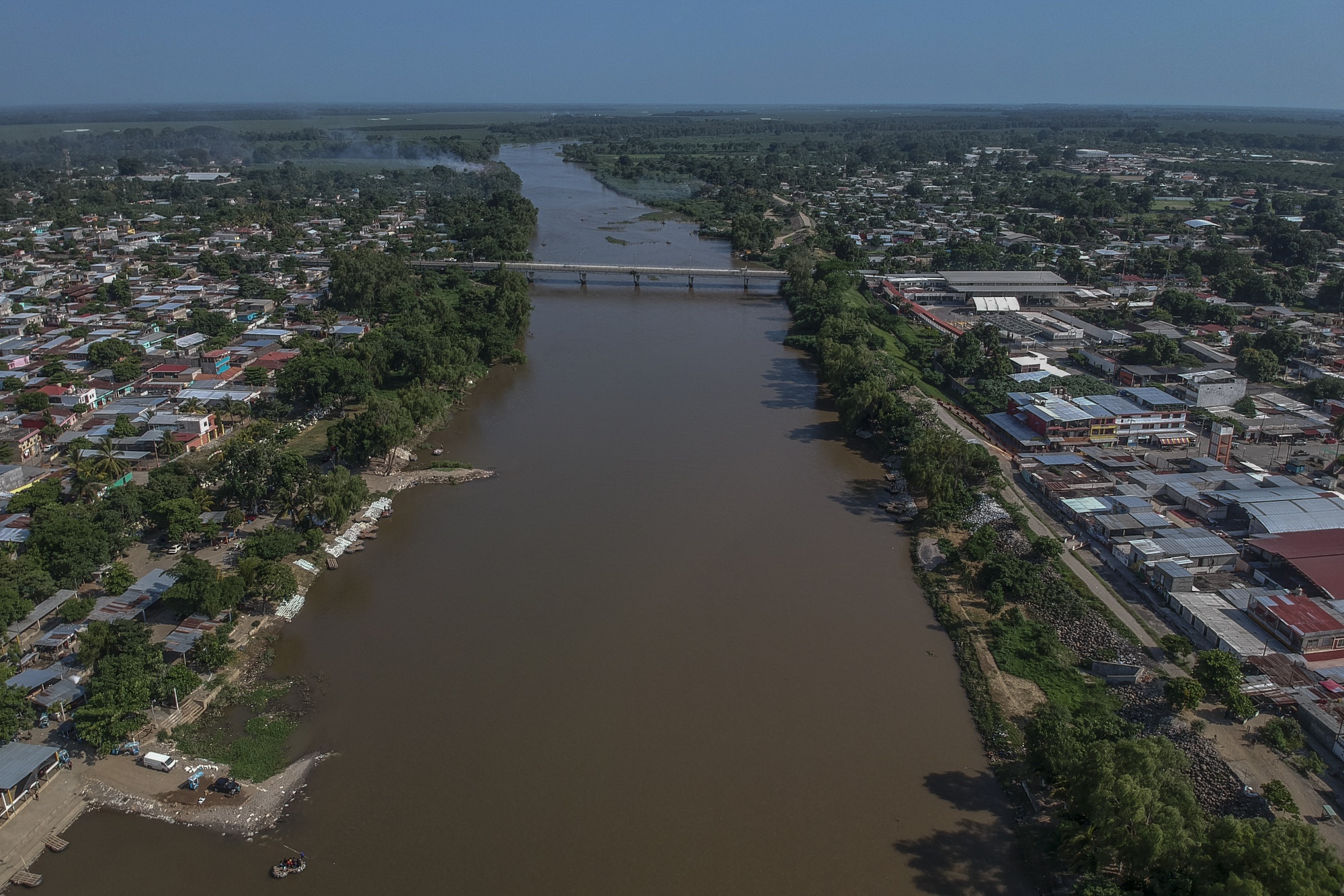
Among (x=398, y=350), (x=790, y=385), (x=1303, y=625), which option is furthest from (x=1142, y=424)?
(x=398, y=350)

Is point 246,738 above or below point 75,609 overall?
below

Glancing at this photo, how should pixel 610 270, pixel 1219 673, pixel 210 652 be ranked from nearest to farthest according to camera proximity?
pixel 1219 673 → pixel 210 652 → pixel 610 270

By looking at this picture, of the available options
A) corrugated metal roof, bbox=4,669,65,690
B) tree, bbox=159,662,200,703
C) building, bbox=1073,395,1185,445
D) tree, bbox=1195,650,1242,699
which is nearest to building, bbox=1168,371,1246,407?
building, bbox=1073,395,1185,445

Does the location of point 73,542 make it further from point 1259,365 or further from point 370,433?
point 1259,365

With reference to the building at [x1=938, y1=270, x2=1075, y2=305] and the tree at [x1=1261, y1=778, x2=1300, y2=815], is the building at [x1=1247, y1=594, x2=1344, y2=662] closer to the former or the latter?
the tree at [x1=1261, y1=778, x2=1300, y2=815]

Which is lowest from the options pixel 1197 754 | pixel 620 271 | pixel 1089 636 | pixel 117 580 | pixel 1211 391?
pixel 1197 754

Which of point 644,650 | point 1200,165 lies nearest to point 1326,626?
point 644,650

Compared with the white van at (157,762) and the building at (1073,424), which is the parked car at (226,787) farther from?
the building at (1073,424)
